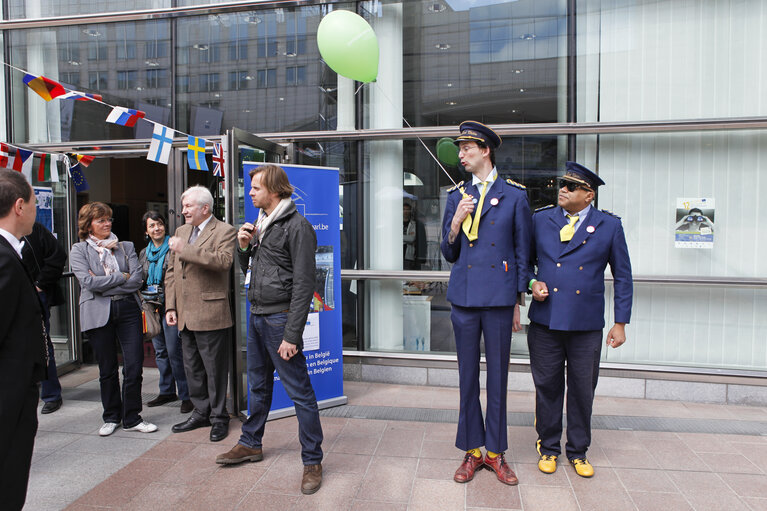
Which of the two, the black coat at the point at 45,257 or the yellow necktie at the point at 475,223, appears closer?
the yellow necktie at the point at 475,223

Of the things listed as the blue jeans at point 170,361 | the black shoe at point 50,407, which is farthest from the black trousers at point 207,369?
the black shoe at point 50,407

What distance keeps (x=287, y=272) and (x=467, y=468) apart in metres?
1.68

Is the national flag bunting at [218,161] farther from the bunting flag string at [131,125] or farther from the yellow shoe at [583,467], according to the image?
the yellow shoe at [583,467]

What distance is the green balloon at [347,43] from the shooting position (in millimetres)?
4559

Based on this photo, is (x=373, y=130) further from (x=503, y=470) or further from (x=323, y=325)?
(x=503, y=470)

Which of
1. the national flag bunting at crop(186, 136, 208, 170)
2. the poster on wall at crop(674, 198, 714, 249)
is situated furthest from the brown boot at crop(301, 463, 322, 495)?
the poster on wall at crop(674, 198, 714, 249)

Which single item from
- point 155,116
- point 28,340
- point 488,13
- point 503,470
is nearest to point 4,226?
point 28,340

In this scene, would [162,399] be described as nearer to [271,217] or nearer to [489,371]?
[271,217]

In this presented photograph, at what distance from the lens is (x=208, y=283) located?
4.02 m

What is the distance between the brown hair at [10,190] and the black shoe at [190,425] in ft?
8.21

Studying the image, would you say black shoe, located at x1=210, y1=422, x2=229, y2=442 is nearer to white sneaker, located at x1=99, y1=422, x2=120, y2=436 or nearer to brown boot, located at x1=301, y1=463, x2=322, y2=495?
white sneaker, located at x1=99, y1=422, x2=120, y2=436

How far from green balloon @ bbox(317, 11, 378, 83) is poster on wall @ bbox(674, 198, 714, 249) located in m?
3.23

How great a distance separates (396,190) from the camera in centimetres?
564

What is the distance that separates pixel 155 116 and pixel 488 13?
149 inches
